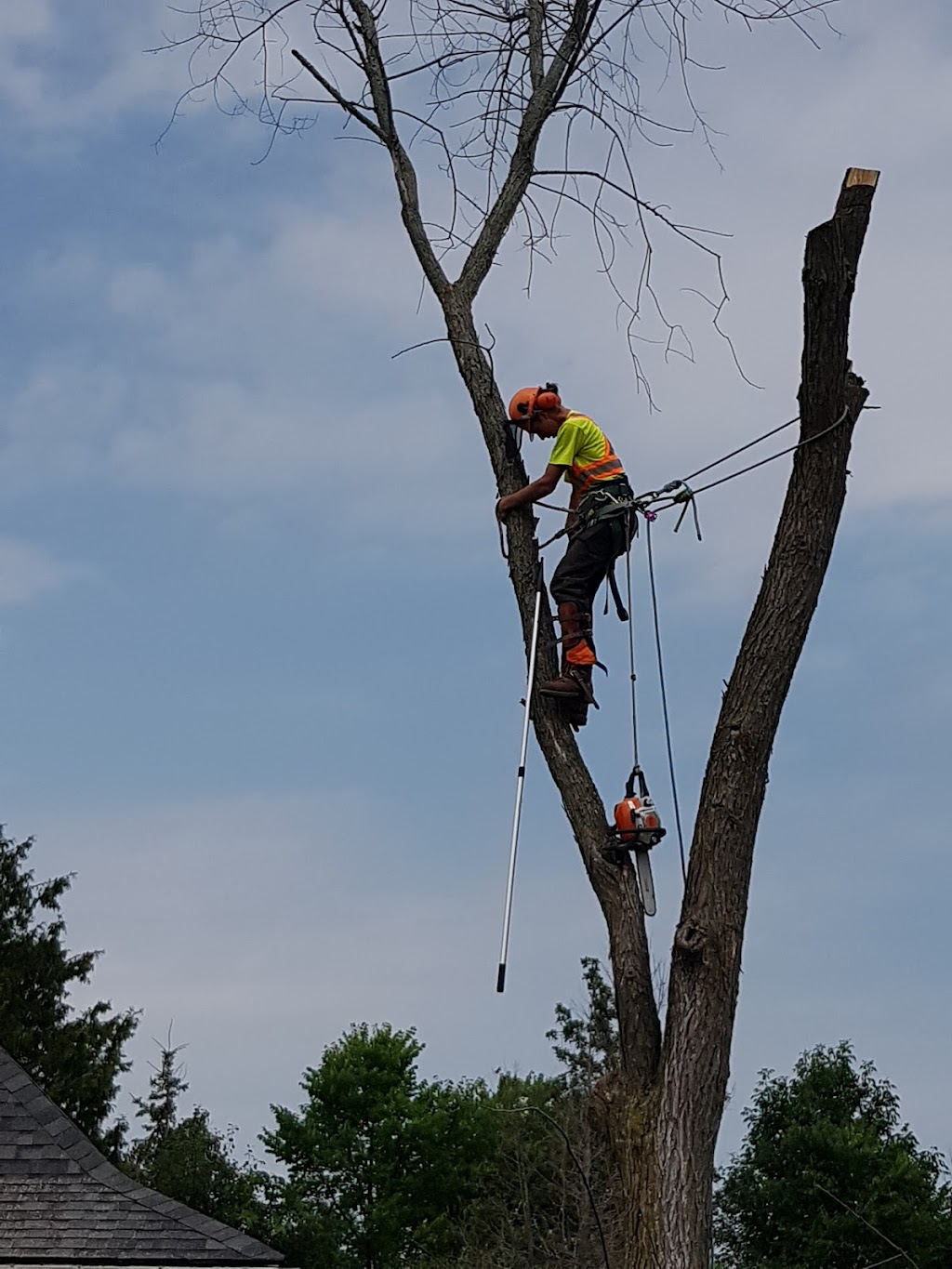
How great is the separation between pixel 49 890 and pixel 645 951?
2651cm

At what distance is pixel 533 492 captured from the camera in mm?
6625

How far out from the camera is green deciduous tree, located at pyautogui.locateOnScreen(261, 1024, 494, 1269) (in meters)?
28.9

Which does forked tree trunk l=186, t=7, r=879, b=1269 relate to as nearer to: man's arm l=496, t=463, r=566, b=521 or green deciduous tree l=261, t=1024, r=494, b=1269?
man's arm l=496, t=463, r=566, b=521

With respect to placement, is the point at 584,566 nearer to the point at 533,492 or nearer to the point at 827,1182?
the point at 533,492

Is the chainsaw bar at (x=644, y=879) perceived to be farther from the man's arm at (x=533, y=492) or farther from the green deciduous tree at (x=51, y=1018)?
the green deciduous tree at (x=51, y=1018)

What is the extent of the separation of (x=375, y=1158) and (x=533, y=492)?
25.5 m

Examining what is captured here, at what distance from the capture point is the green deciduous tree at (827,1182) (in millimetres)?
23250

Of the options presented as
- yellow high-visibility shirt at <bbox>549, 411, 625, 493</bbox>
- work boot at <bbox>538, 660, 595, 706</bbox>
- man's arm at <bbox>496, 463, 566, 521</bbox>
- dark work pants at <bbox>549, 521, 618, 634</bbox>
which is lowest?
work boot at <bbox>538, 660, 595, 706</bbox>

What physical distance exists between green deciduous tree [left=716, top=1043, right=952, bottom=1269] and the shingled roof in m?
14.7

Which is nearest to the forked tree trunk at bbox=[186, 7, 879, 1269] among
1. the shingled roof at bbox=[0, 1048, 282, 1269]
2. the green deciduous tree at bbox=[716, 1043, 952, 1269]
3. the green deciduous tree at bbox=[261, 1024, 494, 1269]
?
the shingled roof at bbox=[0, 1048, 282, 1269]

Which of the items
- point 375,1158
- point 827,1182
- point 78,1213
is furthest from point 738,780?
point 375,1158

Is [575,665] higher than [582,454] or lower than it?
lower

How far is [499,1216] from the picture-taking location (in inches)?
1099

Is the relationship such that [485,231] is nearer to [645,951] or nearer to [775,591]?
[775,591]
